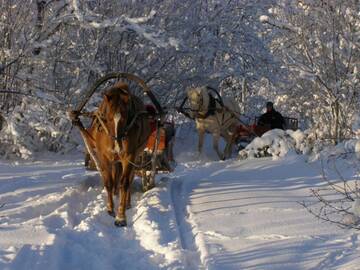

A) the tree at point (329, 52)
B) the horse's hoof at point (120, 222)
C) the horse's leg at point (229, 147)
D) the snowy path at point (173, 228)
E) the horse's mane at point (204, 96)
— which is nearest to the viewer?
the snowy path at point (173, 228)

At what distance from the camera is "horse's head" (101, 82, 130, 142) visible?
24.6ft

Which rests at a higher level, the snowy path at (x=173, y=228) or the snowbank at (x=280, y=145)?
the snowbank at (x=280, y=145)

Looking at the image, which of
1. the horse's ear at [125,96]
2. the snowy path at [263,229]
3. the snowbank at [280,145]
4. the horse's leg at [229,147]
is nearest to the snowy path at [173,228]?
the snowy path at [263,229]

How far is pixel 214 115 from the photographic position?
588 inches

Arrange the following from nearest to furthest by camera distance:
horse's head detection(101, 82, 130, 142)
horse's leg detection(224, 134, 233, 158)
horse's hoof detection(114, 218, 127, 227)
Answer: horse's hoof detection(114, 218, 127, 227) < horse's head detection(101, 82, 130, 142) < horse's leg detection(224, 134, 233, 158)

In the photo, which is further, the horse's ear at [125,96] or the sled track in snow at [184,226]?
the horse's ear at [125,96]

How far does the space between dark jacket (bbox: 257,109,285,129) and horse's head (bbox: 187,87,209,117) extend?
2.21m

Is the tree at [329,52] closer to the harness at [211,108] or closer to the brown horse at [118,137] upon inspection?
the harness at [211,108]

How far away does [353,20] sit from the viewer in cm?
1112

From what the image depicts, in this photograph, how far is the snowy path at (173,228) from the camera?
536cm

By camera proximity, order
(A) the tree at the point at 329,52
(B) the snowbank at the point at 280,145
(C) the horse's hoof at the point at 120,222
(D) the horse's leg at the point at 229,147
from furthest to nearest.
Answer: (D) the horse's leg at the point at 229,147 → (B) the snowbank at the point at 280,145 → (A) the tree at the point at 329,52 → (C) the horse's hoof at the point at 120,222

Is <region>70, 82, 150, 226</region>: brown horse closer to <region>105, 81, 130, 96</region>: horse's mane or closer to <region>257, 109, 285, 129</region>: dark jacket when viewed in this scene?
<region>105, 81, 130, 96</region>: horse's mane

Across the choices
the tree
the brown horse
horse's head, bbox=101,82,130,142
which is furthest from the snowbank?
horse's head, bbox=101,82,130,142

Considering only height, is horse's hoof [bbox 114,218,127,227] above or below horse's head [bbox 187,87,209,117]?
below
